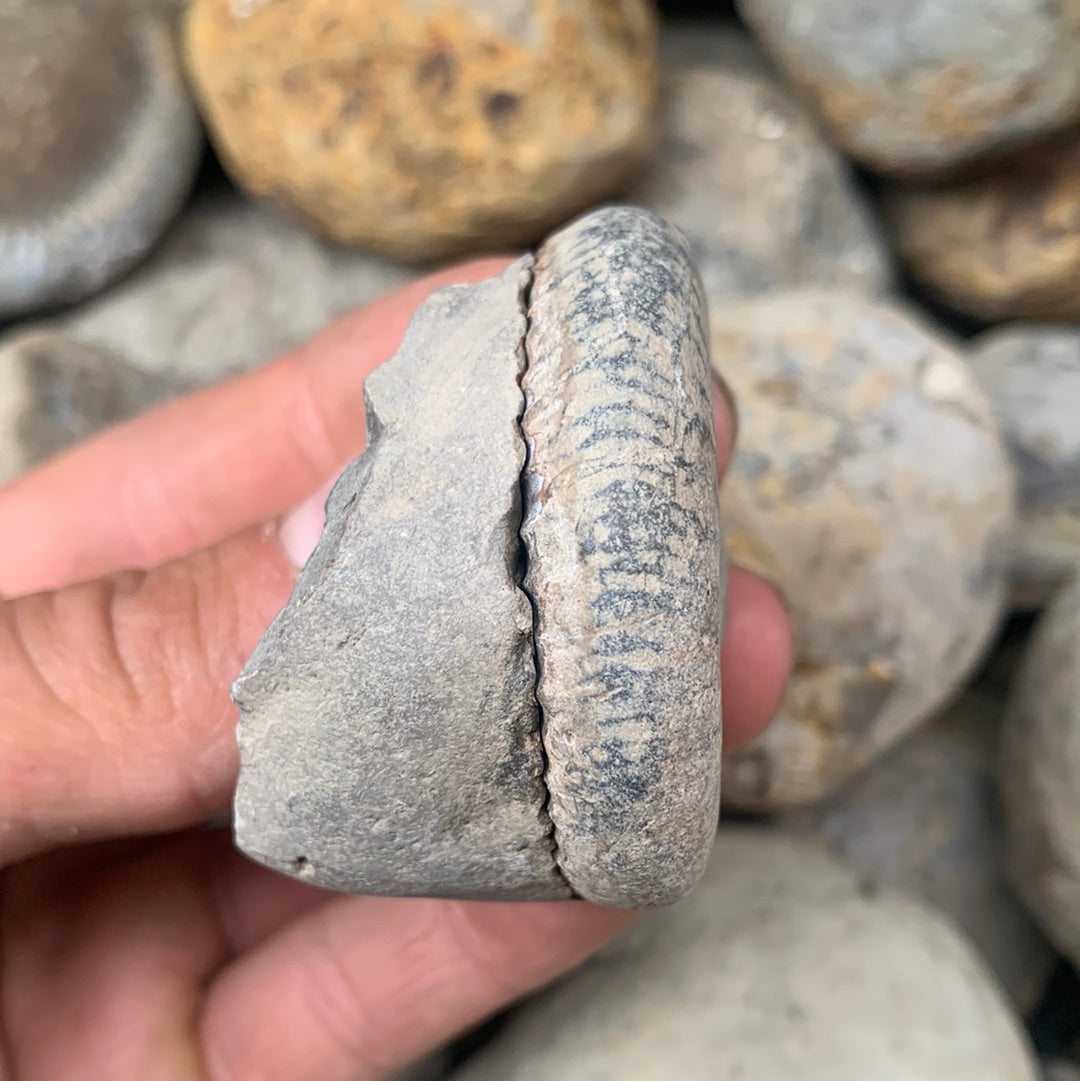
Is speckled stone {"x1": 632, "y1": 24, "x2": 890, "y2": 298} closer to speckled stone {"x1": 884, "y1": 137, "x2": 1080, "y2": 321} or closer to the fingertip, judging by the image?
speckled stone {"x1": 884, "y1": 137, "x2": 1080, "y2": 321}

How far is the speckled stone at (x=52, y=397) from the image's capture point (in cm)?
159

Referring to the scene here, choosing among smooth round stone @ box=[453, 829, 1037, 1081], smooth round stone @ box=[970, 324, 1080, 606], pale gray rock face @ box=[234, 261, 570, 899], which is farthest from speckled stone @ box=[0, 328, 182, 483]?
smooth round stone @ box=[970, 324, 1080, 606]

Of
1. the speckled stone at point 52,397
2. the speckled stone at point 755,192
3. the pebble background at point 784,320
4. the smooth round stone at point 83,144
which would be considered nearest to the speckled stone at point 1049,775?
the pebble background at point 784,320

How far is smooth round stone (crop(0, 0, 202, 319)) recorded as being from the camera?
185 centimetres

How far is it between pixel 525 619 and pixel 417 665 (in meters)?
0.09

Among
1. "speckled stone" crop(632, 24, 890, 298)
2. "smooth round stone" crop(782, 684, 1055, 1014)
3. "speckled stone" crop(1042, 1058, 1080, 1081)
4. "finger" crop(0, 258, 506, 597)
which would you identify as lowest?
"speckled stone" crop(1042, 1058, 1080, 1081)

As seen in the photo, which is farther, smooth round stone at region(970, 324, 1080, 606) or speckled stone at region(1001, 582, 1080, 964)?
smooth round stone at region(970, 324, 1080, 606)

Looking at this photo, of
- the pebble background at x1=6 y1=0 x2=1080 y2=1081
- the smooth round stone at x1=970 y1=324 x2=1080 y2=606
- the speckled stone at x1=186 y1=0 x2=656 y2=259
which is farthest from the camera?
the smooth round stone at x1=970 y1=324 x2=1080 y2=606

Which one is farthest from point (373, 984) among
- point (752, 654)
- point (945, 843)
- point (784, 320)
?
point (784, 320)

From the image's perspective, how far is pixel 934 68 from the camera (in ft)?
5.31

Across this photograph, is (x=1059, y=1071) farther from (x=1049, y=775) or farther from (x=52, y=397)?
(x=52, y=397)

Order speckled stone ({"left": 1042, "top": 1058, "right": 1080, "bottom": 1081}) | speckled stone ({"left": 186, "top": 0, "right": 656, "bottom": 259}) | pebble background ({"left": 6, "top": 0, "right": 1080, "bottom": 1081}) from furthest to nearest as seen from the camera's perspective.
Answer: speckled stone ({"left": 186, "top": 0, "right": 656, "bottom": 259})
speckled stone ({"left": 1042, "top": 1058, "right": 1080, "bottom": 1081})
pebble background ({"left": 6, "top": 0, "right": 1080, "bottom": 1081})

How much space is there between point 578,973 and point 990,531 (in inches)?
32.8

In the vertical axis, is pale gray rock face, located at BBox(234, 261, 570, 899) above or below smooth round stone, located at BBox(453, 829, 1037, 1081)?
above
